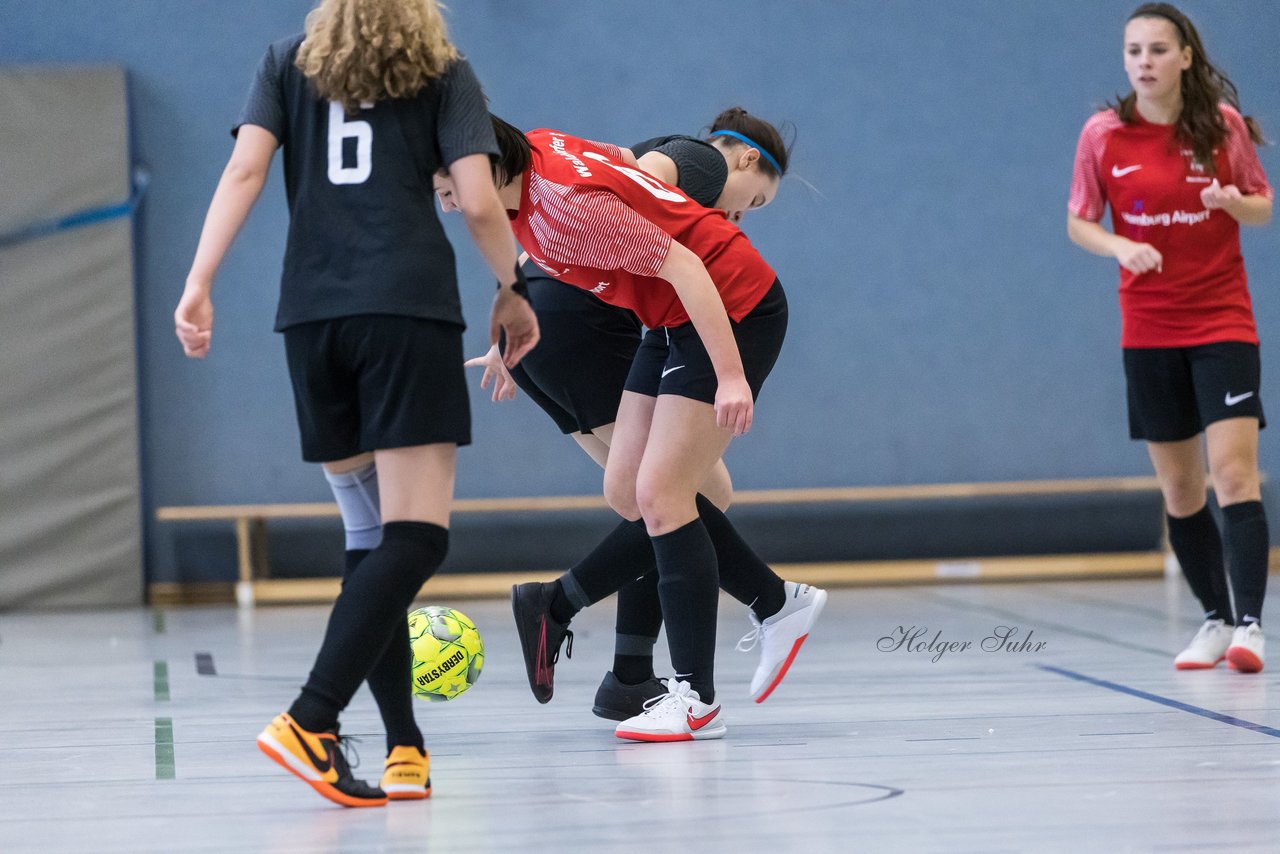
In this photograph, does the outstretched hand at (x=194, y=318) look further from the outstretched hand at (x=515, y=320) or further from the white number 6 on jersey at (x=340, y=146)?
the outstretched hand at (x=515, y=320)

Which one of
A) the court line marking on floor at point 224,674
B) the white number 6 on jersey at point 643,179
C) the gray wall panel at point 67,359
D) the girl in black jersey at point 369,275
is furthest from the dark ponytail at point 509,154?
the gray wall panel at point 67,359

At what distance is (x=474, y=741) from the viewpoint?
2.77 meters

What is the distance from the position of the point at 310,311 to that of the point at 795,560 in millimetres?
5212

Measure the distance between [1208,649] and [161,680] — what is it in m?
2.75

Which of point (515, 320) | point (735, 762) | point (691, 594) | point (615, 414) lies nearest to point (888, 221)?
point (615, 414)

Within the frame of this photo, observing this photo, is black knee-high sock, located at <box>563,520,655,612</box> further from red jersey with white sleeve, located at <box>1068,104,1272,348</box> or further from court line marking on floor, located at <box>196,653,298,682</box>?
red jersey with white sleeve, located at <box>1068,104,1272,348</box>

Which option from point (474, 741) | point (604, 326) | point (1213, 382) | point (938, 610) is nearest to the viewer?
point (474, 741)

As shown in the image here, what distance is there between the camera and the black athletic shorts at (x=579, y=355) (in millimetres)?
3018

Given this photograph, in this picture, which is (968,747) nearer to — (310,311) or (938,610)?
(310,311)

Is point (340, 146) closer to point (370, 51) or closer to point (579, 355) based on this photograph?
point (370, 51)

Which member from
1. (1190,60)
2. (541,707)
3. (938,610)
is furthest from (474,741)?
(938,610)

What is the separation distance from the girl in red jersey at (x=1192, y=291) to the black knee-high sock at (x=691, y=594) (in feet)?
4.76

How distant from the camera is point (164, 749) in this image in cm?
273

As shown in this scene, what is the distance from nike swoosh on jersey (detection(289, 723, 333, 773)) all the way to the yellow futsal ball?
102 cm
